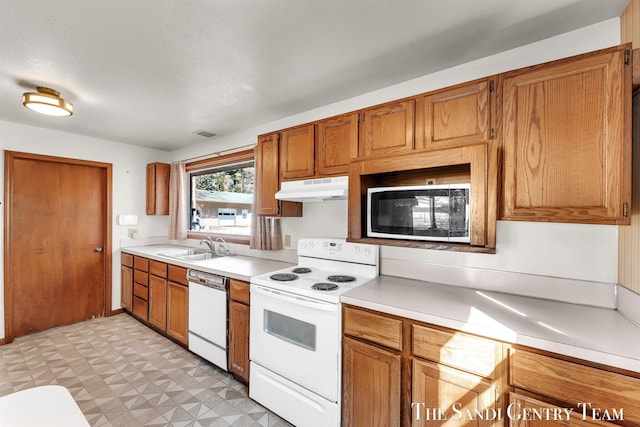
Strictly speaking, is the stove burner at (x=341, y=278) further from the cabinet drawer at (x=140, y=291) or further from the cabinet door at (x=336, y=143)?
the cabinet drawer at (x=140, y=291)

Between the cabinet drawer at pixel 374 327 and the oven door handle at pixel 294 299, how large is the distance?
119 millimetres

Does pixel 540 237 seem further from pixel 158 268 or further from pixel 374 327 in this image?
pixel 158 268

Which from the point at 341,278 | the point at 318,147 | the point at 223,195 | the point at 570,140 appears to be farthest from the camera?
the point at 223,195

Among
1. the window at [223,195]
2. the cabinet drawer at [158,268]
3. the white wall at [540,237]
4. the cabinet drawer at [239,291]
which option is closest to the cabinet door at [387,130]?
the white wall at [540,237]

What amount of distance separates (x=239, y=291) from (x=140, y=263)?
76.1 inches

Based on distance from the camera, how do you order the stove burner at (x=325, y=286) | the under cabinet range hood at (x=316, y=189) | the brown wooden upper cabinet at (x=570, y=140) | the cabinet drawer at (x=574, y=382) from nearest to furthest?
the cabinet drawer at (x=574, y=382) < the brown wooden upper cabinet at (x=570, y=140) < the stove burner at (x=325, y=286) < the under cabinet range hood at (x=316, y=189)

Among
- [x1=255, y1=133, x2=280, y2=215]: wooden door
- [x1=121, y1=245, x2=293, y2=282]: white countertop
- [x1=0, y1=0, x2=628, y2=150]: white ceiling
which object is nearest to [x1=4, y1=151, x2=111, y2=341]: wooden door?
[x1=121, y1=245, x2=293, y2=282]: white countertop

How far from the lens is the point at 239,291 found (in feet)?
7.20

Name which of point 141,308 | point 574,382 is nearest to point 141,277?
point 141,308

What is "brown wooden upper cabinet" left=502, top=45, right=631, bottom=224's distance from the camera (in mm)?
1179

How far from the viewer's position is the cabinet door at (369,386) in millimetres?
1466

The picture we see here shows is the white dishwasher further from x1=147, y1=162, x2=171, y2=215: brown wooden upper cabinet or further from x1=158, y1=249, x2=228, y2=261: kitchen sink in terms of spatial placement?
x1=147, y1=162, x2=171, y2=215: brown wooden upper cabinet

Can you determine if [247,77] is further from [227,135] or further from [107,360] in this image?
[107,360]

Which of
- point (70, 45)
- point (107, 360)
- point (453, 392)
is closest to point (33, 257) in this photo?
point (107, 360)
